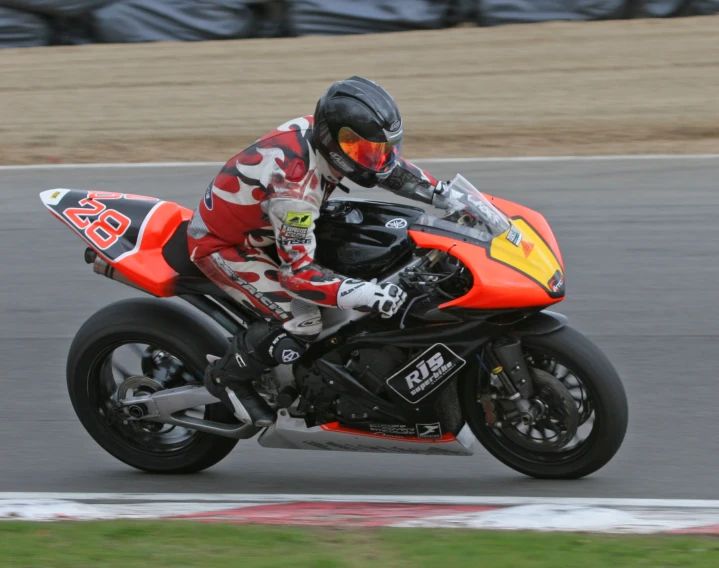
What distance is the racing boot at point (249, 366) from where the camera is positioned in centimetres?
454

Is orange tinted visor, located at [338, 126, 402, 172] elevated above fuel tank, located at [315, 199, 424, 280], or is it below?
above

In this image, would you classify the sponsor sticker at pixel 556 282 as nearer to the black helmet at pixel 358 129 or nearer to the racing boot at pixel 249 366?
the black helmet at pixel 358 129

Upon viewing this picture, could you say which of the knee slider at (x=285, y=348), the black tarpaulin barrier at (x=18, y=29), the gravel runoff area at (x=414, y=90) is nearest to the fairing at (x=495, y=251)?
the knee slider at (x=285, y=348)

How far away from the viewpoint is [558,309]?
6.81 m

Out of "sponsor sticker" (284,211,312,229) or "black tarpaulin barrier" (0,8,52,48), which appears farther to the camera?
"black tarpaulin barrier" (0,8,52,48)

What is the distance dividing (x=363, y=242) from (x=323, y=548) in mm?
1224

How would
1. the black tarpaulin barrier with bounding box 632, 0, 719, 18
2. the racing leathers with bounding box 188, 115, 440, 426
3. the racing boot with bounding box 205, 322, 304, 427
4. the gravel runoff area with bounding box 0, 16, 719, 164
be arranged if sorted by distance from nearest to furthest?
1. the racing leathers with bounding box 188, 115, 440, 426
2. the racing boot with bounding box 205, 322, 304, 427
3. the gravel runoff area with bounding box 0, 16, 719, 164
4. the black tarpaulin barrier with bounding box 632, 0, 719, 18

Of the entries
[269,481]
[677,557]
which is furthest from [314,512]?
[677,557]

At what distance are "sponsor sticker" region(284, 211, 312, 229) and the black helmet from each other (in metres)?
Answer: 0.23

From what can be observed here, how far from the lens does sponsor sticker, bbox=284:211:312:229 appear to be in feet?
13.7

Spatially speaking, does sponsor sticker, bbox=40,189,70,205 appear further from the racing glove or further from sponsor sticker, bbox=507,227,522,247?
sponsor sticker, bbox=507,227,522,247

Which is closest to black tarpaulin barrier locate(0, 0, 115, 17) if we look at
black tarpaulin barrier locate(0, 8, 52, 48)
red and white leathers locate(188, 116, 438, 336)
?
black tarpaulin barrier locate(0, 8, 52, 48)

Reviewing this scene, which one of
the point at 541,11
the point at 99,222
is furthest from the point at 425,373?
the point at 541,11

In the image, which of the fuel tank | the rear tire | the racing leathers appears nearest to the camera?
the racing leathers
